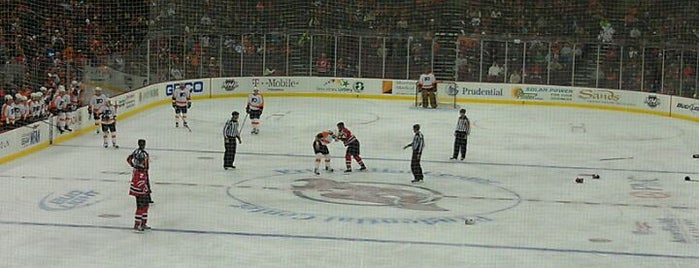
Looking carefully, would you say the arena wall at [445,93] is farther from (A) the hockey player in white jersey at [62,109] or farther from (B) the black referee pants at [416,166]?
(B) the black referee pants at [416,166]

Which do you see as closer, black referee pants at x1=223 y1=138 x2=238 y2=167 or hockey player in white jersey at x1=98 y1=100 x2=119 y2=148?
black referee pants at x1=223 y1=138 x2=238 y2=167

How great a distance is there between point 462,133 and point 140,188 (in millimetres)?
8471

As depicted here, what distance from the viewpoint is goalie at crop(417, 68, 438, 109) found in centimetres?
Answer: 3219

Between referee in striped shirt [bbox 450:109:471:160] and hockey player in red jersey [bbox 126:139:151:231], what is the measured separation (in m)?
8.07

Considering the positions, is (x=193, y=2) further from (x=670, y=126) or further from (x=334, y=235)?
(x=334, y=235)

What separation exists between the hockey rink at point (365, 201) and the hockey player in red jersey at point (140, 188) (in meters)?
0.22

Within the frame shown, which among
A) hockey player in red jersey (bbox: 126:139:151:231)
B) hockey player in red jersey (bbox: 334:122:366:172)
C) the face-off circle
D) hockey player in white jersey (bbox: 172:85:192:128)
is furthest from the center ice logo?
hockey player in white jersey (bbox: 172:85:192:128)

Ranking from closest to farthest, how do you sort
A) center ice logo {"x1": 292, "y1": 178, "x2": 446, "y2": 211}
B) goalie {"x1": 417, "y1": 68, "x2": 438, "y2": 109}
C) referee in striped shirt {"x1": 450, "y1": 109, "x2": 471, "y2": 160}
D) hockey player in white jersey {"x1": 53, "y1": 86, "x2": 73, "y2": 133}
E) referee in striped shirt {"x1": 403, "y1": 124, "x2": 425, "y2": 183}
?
center ice logo {"x1": 292, "y1": 178, "x2": 446, "y2": 211} → referee in striped shirt {"x1": 403, "y1": 124, "x2": 425, "y2": 183} → referee in striped shirt {"x1": 450, "y1": 109, "x2": 471, "y2": 160} → hockey player in white jersey {"x1": 53, "y1": 86, "x2": 73, "y2": 133} → goalie {"x1": 417, "y1": 68, "x2": 438, "y2": 109}

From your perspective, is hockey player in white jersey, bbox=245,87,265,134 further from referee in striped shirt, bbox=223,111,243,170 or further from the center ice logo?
the center ice logo

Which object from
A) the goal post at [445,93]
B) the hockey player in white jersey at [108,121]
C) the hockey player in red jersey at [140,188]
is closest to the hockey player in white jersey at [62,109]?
the hockey player in white jersey at [108,121]

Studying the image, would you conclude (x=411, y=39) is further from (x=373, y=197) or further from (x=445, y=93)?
(x=373, y=197)

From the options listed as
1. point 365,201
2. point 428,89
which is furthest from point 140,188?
point 428,89

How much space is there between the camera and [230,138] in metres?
21.1

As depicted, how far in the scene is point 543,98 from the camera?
111 ft
